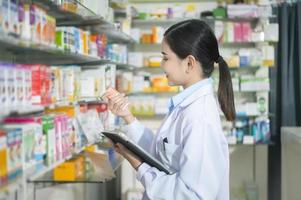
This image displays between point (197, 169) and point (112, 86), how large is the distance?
222 centimetres

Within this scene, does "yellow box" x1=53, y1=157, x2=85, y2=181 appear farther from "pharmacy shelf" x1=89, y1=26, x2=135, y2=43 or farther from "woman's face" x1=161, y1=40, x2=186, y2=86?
"pharmacy shelf" x1=89, y1=26, x2=135, y2=43

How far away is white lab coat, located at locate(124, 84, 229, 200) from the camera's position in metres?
1.90

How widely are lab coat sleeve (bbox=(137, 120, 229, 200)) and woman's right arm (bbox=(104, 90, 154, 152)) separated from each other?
0.53 m

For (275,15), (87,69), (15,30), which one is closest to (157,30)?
(275,15)

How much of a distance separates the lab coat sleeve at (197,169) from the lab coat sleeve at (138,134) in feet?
1.72

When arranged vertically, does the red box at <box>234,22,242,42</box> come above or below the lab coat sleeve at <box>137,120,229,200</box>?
above

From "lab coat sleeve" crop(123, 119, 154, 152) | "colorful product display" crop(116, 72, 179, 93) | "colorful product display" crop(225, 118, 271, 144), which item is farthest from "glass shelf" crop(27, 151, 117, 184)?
"colorful product display" crop(225, 118, 271, 144)

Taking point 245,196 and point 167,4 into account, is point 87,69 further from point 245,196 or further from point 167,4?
point 245,196

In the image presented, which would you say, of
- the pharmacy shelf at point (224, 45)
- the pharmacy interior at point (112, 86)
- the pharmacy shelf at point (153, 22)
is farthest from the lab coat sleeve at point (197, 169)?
the pharmacy shelf at point (224, 45)

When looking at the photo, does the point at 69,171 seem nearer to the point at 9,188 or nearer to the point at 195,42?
the point at 9,188

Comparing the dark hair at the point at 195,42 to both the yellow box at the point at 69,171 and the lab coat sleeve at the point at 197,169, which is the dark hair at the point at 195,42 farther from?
the yellow box at the point at 69,171

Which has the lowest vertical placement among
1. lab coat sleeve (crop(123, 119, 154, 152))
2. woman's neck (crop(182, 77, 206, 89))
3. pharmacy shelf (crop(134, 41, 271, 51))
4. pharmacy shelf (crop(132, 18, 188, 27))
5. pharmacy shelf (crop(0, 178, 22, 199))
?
pharmacy shelf (crop(0, 178, 22, 199))

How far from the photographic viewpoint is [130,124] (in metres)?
2.47

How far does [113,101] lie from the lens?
8.16 feet
